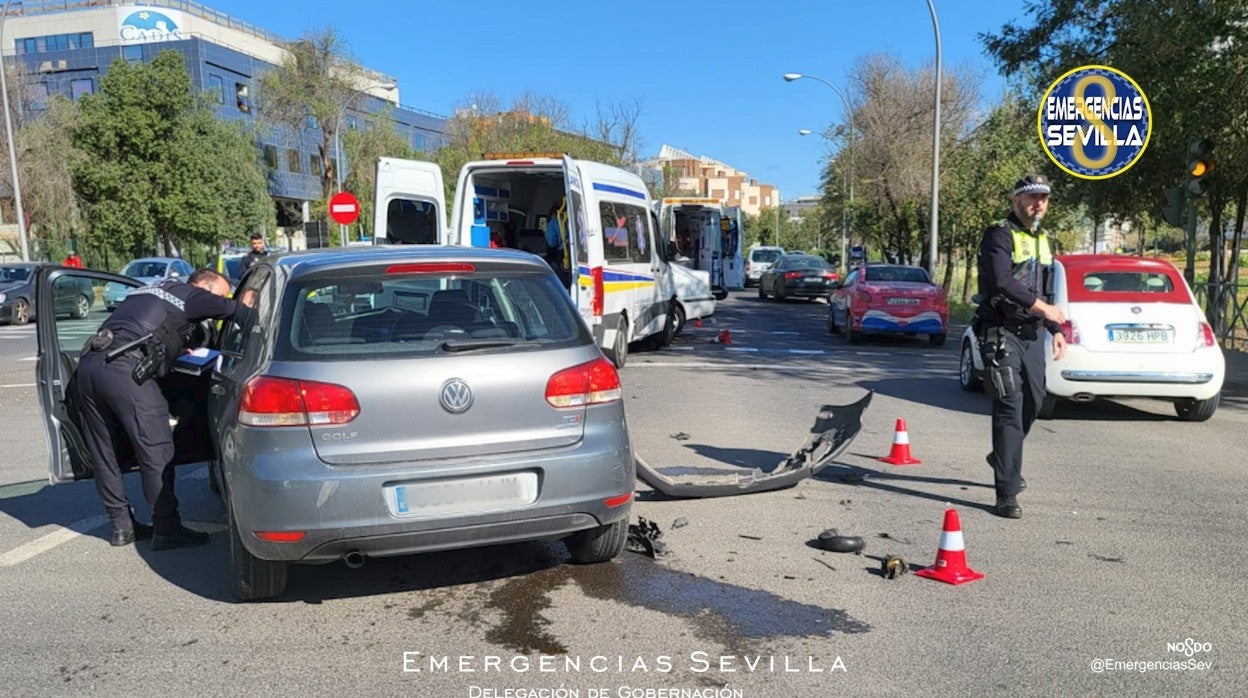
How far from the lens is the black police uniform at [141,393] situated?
5051 millimetres

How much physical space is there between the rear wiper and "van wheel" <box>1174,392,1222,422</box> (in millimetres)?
7629

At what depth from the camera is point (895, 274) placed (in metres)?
17.1

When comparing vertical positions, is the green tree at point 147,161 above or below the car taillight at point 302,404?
above

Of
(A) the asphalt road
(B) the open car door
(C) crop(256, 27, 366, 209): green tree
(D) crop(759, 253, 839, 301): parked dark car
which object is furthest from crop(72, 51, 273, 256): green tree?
(B) the open car door

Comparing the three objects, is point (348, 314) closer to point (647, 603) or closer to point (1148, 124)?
point (647, 603)

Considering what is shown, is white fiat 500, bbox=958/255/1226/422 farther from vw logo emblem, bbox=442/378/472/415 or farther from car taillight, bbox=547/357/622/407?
vw logo emblem, bbox=442/378/472/415

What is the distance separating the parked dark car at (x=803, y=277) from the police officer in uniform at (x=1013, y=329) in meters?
22.9

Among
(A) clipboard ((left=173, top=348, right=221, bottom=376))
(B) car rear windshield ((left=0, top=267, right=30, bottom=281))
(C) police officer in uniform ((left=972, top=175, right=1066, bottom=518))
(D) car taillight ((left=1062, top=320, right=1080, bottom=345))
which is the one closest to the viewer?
(A) clipboard ((left=173, top=348, right=221, bottom=376))

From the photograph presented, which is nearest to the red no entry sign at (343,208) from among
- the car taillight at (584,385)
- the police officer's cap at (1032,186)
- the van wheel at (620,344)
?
the van wheel at (620,344)

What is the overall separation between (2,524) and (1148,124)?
14013 mm

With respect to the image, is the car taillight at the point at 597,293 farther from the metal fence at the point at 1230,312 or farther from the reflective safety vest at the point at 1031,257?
the metal fence at the point at 1230,312

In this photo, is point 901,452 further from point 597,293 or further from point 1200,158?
point 1200,158

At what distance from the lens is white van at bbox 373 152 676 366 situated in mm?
11469

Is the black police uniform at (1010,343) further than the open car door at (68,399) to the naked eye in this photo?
Yes
